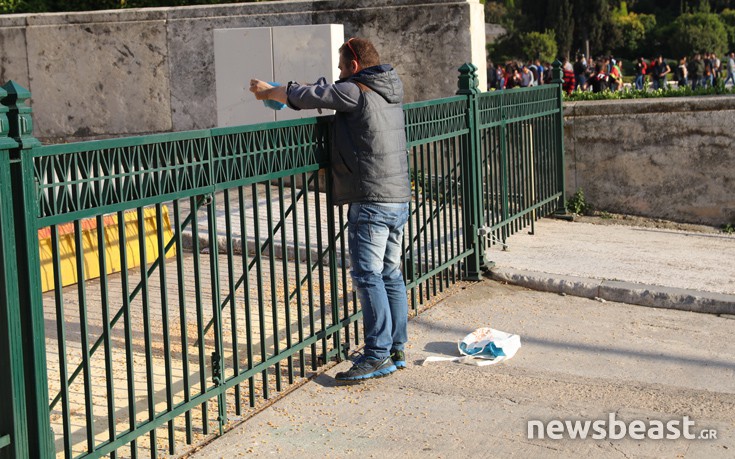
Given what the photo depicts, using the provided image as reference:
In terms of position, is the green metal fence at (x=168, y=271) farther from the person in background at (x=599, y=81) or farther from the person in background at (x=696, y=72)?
the person in background at (x=696, y=72)

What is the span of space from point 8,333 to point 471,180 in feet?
15.9

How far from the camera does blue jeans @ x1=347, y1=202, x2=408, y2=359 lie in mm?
5559

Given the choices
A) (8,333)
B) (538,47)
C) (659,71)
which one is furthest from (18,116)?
(538,47)

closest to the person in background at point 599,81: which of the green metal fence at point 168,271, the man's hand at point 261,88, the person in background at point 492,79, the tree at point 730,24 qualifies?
the person in background at point 492,79

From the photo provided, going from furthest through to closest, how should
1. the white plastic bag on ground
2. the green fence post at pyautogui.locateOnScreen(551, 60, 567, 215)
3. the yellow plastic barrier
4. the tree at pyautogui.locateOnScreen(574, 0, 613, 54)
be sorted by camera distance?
the tree at pyautogui.locateOnScreen(574, 0, 613, 54), the green fence post at pyautogui.locateOnScreen(551, 60, 567, 215), the yellow plastic barrier, the white plastic bag on ground

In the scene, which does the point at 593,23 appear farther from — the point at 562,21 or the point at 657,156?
the point at 657,156

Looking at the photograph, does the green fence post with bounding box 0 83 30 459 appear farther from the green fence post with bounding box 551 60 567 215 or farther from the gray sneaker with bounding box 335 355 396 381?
the green fence post with bounding box 551 60 567 215

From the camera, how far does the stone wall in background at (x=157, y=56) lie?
11.5 m

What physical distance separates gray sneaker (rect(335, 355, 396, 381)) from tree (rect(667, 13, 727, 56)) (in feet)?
182

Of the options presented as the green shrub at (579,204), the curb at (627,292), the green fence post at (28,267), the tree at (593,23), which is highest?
the tree at (593,23)

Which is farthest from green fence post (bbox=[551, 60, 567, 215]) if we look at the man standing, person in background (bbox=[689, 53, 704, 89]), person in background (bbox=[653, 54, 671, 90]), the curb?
person in background (bbox=[689, 53, 704, 89])

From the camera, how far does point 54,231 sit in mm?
3871

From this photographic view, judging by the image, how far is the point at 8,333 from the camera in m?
3.68
